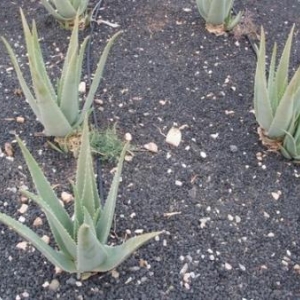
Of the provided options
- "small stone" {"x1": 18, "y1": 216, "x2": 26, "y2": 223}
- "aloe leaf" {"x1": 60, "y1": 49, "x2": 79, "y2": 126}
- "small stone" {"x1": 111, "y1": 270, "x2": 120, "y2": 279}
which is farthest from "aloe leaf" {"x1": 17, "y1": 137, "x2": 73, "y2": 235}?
"aloe leaf" {"x1": 60, "y1": 49, "x2": 79, "y2": 126}

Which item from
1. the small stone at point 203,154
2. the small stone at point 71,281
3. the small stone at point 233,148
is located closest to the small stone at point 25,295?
the small stone at point 71,281

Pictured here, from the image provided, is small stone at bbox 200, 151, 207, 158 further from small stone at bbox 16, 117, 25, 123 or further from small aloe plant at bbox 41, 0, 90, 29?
small aloe plant at bbox 41, 0, 90, 29

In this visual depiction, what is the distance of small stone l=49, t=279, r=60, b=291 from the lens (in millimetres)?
1675

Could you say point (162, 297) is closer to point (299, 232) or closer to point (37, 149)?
point (299, 232)

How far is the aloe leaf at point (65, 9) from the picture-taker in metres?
2.56

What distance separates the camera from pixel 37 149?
2.13 m

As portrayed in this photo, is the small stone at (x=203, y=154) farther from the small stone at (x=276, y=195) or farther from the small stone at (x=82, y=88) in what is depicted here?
the small stone at (x=82, y=88)

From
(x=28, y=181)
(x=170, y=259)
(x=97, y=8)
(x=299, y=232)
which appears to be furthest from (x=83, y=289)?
(x=97, y=8)

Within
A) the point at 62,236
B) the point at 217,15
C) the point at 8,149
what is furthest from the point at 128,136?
the point at 217,15

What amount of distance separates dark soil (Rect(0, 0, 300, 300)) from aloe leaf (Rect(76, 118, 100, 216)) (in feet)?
1.01

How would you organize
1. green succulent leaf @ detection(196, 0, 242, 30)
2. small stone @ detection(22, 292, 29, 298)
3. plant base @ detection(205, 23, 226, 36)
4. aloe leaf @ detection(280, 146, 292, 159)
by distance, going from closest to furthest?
1. small stone @ detection(22, 292, 29, 298)
2. aloe leaf @ detection(280, 146, 292, 159)
3. green succulent leaf @ detection(196, 0, 242, 30)
4. plant base @ detection(205, 23, 226, 36)

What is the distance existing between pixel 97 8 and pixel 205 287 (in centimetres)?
178

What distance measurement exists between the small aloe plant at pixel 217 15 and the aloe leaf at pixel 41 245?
1585 mm

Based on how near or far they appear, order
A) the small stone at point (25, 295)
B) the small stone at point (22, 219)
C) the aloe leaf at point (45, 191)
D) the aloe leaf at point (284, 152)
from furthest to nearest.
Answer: the aloe leaf at point (284, 152)
the small stone at point (22, 219)
the small stone at point (25, 295)
the aloe leaf at point (45, 191)
